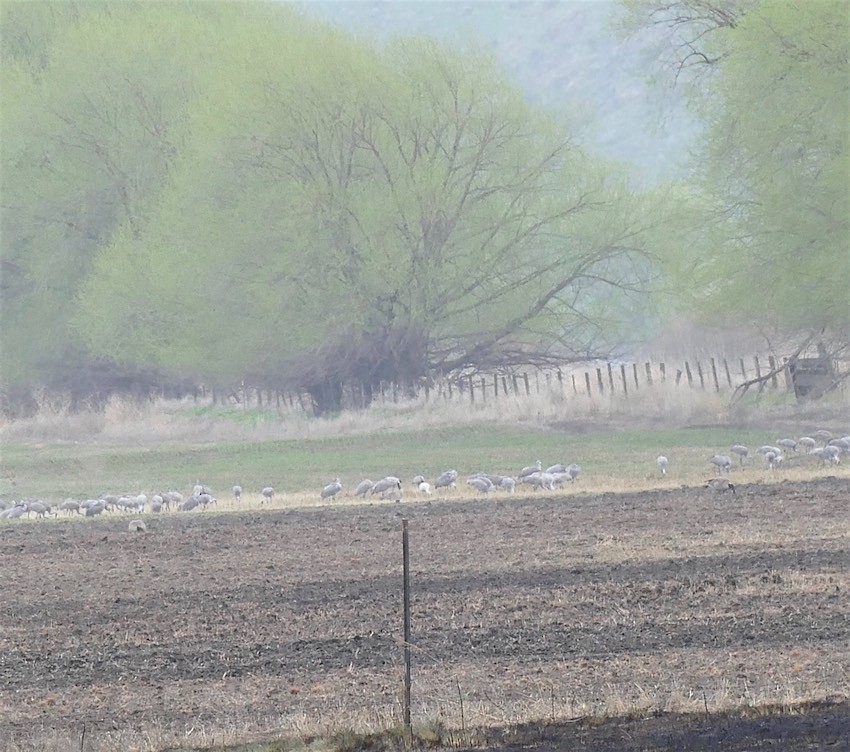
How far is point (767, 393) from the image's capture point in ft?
122

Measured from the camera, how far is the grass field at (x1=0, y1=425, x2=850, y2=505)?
90.8ft

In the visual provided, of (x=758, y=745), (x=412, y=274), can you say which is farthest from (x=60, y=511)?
(x=758, y=745)

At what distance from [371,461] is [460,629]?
18.8m

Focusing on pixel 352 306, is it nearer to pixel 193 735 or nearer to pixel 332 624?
pixel 332 624

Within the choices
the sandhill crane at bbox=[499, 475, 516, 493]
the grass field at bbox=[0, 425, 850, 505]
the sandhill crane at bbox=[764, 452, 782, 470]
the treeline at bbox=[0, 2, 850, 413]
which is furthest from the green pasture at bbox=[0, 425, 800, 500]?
the treeline at bbox=[0, 2, 850, 413]

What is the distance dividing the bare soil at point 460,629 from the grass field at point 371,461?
634 cm

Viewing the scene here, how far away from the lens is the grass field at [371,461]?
27688 millimetres

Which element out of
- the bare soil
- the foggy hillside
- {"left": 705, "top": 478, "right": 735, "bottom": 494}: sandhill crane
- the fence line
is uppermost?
the foggy hillside

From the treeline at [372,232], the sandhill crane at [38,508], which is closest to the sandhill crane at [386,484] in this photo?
the sandhill crane at [38,508]

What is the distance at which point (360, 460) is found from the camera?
32344mm

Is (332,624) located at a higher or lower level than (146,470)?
lower

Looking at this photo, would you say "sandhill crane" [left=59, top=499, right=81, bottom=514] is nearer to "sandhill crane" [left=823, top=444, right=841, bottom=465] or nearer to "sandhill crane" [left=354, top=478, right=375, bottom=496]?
"sandhill crane" [left=354, top=478, right=375, bottom=496]

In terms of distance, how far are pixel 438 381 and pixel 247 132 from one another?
8.03 metres

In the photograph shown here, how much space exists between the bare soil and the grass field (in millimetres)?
6339
